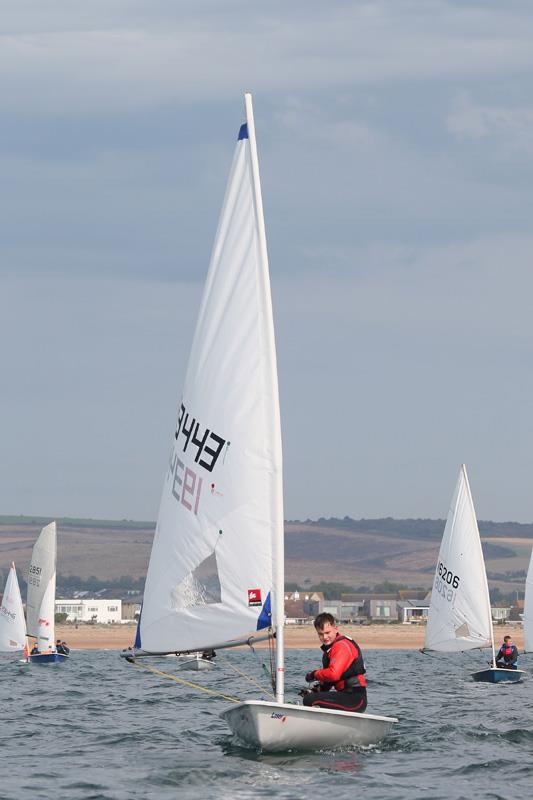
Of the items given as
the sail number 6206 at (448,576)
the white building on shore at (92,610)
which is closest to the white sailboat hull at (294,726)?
the sail number 6206 at (448,576)

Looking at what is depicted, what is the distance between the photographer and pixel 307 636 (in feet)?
351

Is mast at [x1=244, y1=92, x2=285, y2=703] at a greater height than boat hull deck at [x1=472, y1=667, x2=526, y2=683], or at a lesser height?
greater

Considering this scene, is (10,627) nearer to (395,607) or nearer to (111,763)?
(111,763)

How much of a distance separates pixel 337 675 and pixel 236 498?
281 centimetres

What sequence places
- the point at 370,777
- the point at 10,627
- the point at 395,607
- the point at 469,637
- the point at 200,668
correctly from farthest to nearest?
the point at 395,607 < the point at 10,627 < the point at 200,668 < the point at 469,637 < the point at 370,777

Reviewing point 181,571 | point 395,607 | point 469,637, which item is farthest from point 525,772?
point 395,607

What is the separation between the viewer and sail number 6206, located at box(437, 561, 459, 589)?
42500mm

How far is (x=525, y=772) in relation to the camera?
17.4 meters

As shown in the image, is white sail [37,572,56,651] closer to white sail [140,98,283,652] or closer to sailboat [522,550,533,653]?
sailboat [522,550,533,653]

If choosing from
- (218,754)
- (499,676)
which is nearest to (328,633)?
(218,754)

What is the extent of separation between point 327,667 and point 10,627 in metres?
35.6

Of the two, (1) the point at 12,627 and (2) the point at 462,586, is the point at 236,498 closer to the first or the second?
→ (2) the point at 462,586

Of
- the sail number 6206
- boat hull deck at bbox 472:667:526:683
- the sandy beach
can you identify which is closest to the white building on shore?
the sandy beach

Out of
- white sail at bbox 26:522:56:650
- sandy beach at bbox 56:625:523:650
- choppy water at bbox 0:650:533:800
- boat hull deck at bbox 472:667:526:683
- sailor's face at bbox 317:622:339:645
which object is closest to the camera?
choppy water at bbox 0:650:533:800
